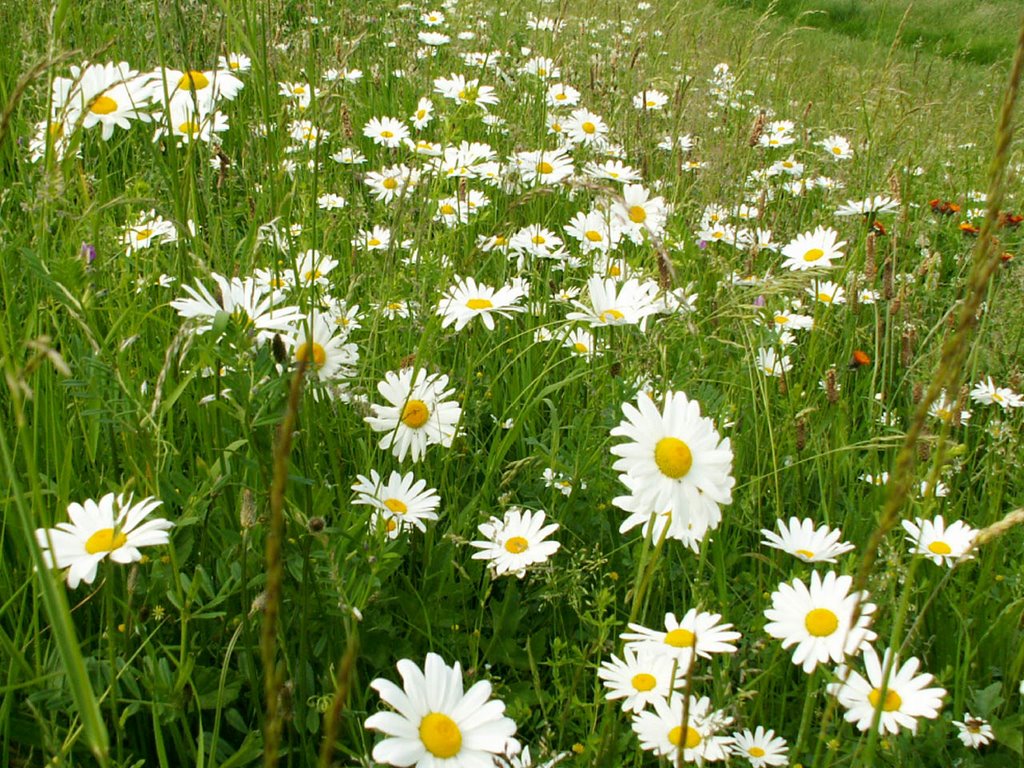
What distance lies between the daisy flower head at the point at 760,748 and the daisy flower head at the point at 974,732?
28 cm

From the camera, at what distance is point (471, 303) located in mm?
1729

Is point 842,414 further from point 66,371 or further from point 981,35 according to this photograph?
point 981,35

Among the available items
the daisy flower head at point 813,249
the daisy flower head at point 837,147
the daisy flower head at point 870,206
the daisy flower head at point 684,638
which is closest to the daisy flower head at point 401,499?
the daisy flower head at point 684,638

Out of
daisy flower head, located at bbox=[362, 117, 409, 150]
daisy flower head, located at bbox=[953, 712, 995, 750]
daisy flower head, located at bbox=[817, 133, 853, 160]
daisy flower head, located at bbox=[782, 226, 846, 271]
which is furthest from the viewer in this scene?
daisy flower head, located at bbox=[817, 133, 853, 160]

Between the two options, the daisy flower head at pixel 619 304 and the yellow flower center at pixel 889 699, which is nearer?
the yellow flower center at pixel 889 699

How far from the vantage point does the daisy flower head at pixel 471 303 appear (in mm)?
1598

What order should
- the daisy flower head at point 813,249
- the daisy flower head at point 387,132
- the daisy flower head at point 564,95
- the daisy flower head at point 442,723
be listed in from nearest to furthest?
the daisy flower head at point 442,723
the daisy flower head at point 813,249
the daisy flower head at point 387,132
the daisy flower head at point 564,95

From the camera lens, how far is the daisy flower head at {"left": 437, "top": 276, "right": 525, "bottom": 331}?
1598mm

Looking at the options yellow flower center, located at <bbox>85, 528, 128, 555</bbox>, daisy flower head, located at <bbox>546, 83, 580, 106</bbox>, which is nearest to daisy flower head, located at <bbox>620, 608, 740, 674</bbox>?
yellow flower center, located at <bbox>85, 528, 128, 555</bbox>

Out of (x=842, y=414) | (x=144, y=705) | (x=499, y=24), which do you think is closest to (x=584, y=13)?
(x=499, y=24)

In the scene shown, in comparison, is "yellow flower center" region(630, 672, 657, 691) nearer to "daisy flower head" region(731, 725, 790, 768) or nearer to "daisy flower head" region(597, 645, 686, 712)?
"daisy flower head" region(597, 645, 686, 712)

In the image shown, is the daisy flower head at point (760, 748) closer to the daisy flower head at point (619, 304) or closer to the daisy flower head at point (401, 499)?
the daisy flower head at point (401, 499)

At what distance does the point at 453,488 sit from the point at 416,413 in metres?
0.16

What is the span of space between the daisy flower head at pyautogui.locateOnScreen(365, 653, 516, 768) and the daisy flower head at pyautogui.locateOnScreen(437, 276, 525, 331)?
807 millimetres
